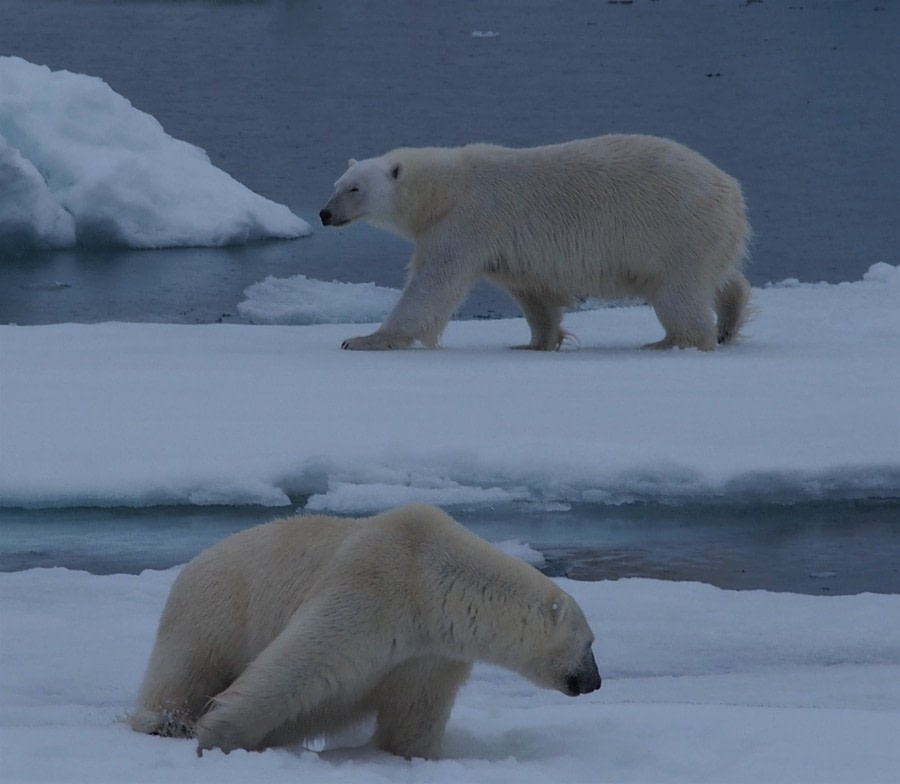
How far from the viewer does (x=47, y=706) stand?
10.6 ft

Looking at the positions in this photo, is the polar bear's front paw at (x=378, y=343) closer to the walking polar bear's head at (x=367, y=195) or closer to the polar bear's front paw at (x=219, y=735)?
the walking polar bear's head at (x=367, y=195)

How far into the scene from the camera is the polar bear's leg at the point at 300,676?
2631 mm

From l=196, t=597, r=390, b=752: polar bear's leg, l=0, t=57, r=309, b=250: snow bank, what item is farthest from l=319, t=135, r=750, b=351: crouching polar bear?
l=0, t=57, r=309, b=250: snow bank

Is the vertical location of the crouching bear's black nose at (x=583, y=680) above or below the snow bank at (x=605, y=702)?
above

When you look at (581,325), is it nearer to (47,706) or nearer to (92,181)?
(92,181)

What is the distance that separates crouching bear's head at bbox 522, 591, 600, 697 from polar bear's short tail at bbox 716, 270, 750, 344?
16.4 ft

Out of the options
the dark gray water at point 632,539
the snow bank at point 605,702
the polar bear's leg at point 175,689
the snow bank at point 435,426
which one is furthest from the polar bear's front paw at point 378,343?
the polar bear's leg at point 175,689

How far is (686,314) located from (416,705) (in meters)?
4.59

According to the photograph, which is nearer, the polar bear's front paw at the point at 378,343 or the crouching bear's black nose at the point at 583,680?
the crouching bear's black nose at the point at 583,680

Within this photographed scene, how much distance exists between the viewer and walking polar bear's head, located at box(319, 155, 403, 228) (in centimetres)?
729

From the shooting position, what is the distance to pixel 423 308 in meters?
7.18

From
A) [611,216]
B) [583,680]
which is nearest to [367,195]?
[611,216]

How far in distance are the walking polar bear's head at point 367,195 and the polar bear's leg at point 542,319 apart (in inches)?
31.3

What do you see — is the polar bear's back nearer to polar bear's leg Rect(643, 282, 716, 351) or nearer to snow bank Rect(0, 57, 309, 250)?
polar bear's leg Rect(643, 282, 716, 351)
